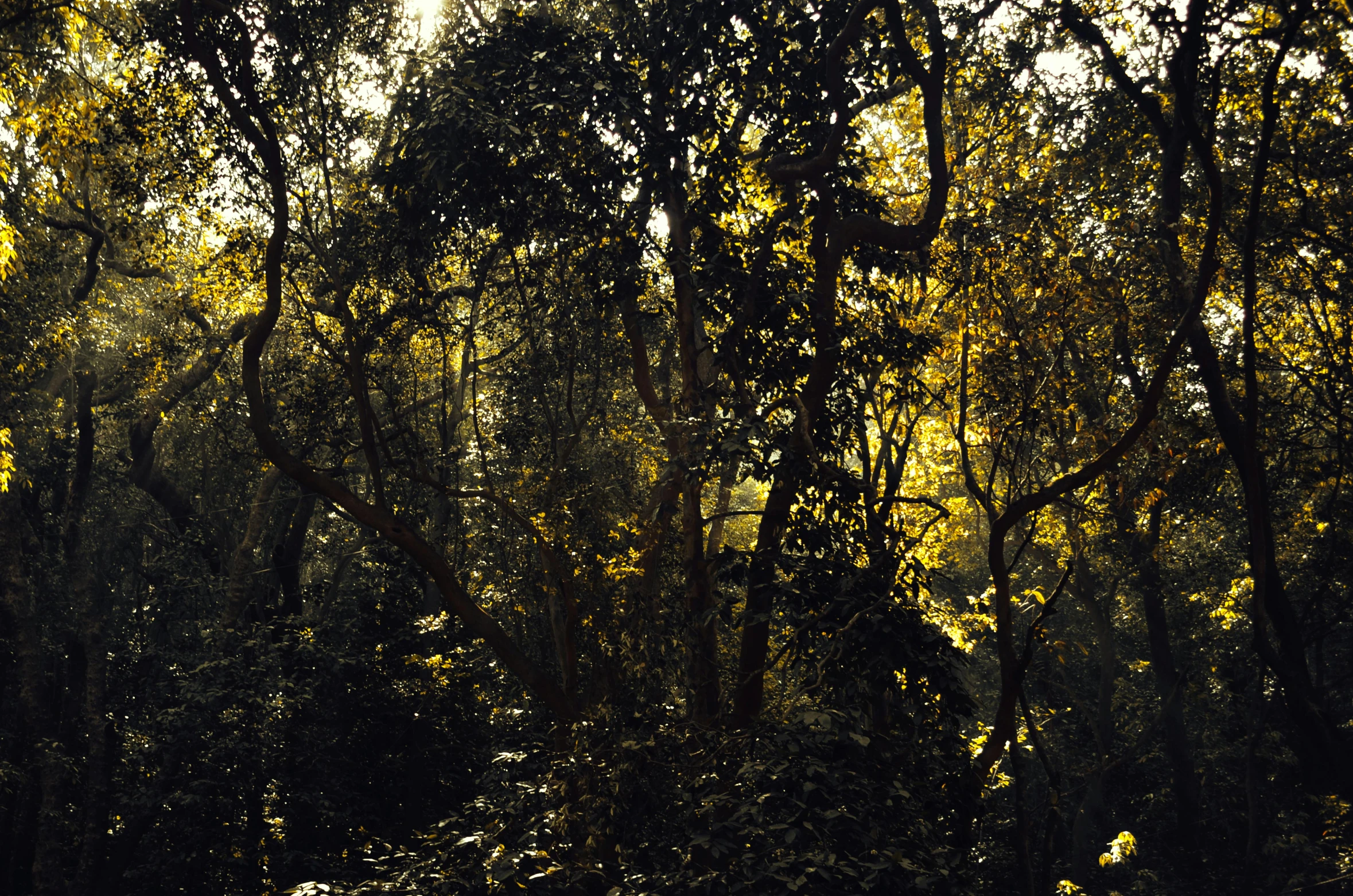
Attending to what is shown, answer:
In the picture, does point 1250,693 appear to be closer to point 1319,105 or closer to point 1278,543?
point 1278,543

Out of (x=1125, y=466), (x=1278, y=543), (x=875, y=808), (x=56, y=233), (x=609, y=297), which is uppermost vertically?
(x=56, y=233)

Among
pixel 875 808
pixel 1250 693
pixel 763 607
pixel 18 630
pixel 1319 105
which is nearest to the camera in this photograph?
pixel 875 808

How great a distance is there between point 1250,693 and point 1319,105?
13.0m

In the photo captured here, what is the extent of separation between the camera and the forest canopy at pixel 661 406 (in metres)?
5.25

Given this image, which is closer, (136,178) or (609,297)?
(609,297)

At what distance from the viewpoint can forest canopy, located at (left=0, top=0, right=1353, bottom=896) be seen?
525 centimetres

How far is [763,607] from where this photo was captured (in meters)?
5.29

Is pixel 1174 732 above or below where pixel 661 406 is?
below

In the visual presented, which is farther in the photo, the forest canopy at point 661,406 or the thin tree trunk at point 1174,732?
the thin tree trunk at point 1174,732

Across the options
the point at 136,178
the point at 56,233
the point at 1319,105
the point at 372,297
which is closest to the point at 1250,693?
the point at 1319,105

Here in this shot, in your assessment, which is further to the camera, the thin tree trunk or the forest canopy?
the thin tree trunk

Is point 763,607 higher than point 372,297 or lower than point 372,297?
lower

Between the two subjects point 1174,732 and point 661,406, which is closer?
point 661,406

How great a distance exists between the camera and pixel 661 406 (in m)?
8.06
